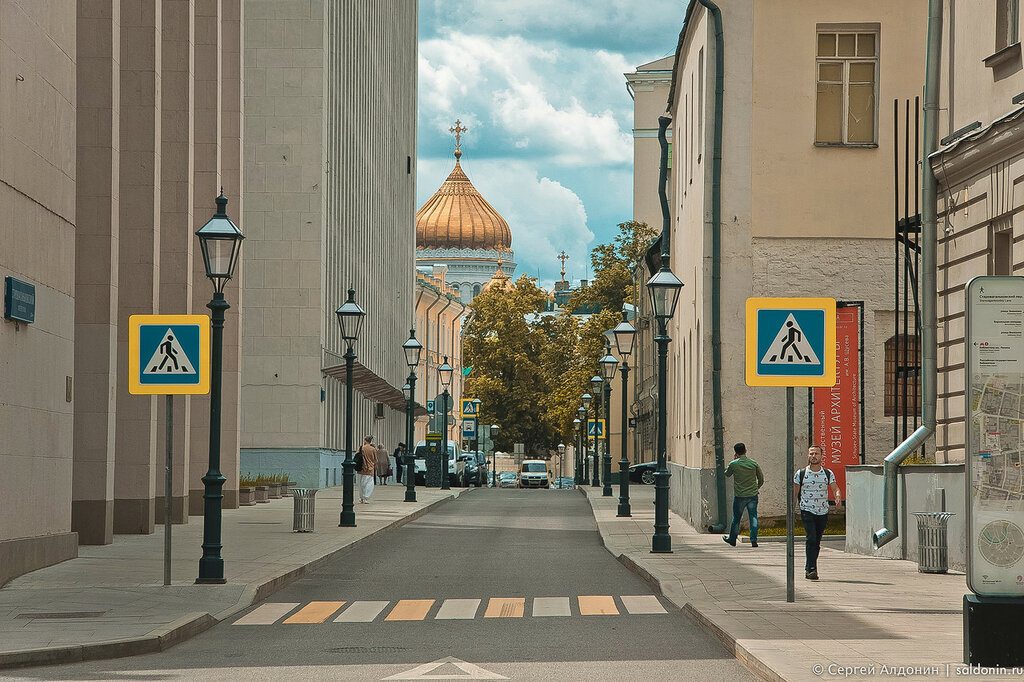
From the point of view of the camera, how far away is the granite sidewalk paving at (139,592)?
11570 mm

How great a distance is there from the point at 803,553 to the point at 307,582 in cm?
756

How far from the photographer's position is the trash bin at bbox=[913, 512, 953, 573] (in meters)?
18.1

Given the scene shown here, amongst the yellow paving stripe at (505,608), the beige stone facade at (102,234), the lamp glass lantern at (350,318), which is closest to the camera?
the yellow paving stripe at (505,608)

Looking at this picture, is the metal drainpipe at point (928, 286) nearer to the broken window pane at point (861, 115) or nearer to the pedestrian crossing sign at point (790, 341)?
the pedestrian crossing sign at point (790, 341)

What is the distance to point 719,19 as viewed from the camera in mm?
25891

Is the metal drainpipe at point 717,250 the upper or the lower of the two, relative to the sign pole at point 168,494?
upper

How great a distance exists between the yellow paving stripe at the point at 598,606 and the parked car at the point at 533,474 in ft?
242

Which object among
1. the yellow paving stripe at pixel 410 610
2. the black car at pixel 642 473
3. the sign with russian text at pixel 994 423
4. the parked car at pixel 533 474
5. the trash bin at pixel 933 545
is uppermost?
the sign with russian text at pixel 994 423

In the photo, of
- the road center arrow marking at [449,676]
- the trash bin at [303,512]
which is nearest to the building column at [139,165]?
the trash bin at [303,512]

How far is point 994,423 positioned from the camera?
31.7 feet

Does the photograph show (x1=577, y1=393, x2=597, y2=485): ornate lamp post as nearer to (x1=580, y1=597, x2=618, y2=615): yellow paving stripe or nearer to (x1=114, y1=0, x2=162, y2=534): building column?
(x1=114, y1=0, x2=162, y2=534): building column

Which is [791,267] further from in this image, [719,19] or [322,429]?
[322,429]

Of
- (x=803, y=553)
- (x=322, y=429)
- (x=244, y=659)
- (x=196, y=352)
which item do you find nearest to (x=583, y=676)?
(x=244, y=659)

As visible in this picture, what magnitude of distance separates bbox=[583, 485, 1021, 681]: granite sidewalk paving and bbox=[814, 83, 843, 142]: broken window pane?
7.33 meters
